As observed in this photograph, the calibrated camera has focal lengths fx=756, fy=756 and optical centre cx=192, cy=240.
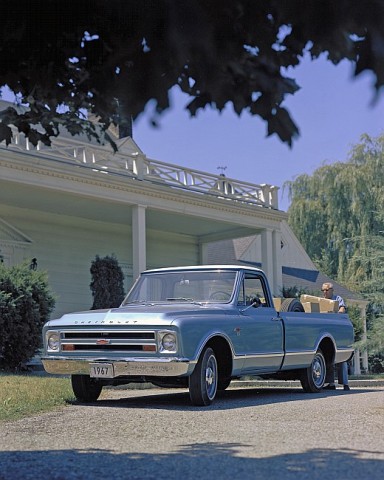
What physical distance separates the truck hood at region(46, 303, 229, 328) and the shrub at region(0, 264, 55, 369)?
4.82 m

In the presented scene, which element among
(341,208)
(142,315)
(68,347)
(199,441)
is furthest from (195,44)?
(341,208)

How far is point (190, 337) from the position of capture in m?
8.63

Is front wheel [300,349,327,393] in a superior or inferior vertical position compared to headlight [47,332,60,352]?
inferior

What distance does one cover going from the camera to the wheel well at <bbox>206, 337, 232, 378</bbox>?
9.33 metres

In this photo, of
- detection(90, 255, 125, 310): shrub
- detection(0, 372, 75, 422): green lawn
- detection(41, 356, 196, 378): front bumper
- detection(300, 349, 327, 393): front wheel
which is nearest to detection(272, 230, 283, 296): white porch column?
detection(90, 255, 125, 310): shrub

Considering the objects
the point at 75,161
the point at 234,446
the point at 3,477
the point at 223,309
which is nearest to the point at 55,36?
the point at 3,477

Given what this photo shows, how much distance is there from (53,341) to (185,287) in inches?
79.0

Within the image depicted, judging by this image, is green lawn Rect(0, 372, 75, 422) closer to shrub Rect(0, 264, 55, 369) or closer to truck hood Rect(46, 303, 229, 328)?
truck hood Rect(46, 303, 229, 328)

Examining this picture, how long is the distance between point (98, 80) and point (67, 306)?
17986 mm

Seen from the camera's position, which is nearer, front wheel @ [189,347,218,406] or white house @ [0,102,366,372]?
→ front wheel @ [189,347,218,406]

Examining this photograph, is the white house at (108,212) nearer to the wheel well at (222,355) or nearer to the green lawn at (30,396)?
the green lawn at (30,396)

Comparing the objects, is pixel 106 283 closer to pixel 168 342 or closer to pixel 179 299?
pixel 179 299

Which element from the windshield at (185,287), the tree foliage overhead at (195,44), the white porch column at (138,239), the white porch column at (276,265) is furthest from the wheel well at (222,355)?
the white porch column at (276,265)

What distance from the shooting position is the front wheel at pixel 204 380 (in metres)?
8.66
